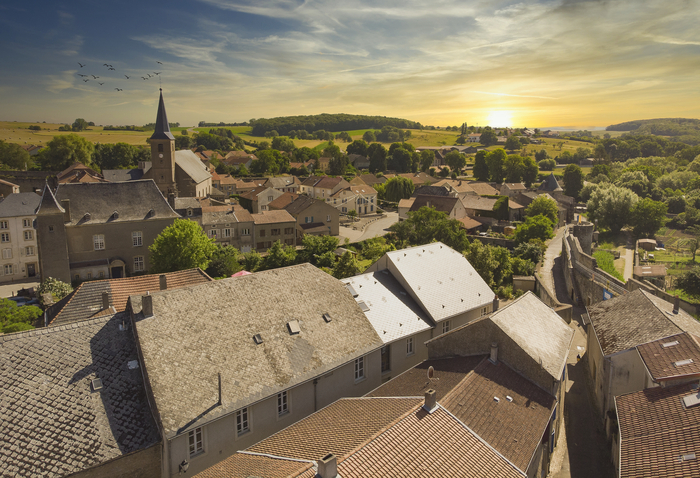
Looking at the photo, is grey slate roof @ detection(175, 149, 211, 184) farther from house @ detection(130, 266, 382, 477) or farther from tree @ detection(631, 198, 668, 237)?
tree @ detection(631, 198, 668, 237)

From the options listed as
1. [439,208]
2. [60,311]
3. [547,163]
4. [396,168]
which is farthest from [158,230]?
[547,163]

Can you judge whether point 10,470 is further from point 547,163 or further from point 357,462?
point 547,163

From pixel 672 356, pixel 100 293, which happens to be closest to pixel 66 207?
pixel 100 293

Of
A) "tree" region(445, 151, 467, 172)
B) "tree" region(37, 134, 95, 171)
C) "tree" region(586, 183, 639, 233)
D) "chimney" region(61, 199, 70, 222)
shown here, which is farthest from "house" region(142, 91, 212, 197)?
"tree" region(445, 151, 467, 172)

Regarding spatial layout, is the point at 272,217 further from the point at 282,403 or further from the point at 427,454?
the point at 427,454

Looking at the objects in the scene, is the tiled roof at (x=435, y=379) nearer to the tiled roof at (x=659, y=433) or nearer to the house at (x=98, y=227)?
the tiled roof at (x=659, y=433)

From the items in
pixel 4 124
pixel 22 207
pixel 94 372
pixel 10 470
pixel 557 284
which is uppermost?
pixel 4 124
